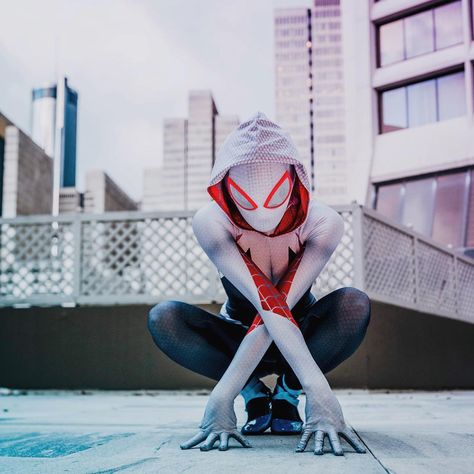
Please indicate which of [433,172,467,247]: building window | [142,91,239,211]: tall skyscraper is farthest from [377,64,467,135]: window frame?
[142,91,239,211]: tall skyscraper

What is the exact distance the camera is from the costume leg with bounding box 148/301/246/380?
2137 mm

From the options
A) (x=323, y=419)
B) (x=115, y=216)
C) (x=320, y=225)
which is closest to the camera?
(x=323, y=419)

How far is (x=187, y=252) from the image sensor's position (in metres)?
6.02

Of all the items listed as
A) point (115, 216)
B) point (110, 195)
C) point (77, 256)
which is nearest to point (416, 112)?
point (115, 216)

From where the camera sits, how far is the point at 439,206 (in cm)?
1141

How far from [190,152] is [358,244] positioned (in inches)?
6106

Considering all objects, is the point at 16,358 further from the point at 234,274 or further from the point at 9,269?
the point at 234,274

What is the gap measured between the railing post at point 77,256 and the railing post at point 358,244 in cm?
251

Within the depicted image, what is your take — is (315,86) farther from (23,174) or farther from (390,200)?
(390,200)

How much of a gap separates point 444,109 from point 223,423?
11.3 meters

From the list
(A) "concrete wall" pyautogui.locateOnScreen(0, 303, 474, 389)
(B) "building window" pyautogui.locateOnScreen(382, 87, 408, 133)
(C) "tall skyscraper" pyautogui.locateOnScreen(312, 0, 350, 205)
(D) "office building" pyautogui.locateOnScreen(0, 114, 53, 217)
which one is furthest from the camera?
(C) "tall skyscraper" pyautogui.locateOnScreen(312, 0, 350, 205)

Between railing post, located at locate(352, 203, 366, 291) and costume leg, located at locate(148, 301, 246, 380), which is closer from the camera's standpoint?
costume leg, located at locate(148, 301, 246, 380)

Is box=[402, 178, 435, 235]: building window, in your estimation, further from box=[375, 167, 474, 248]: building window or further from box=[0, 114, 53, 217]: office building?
box=[0, 114, 53, 217]: office building

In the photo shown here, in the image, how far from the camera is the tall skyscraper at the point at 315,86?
111938 mm
